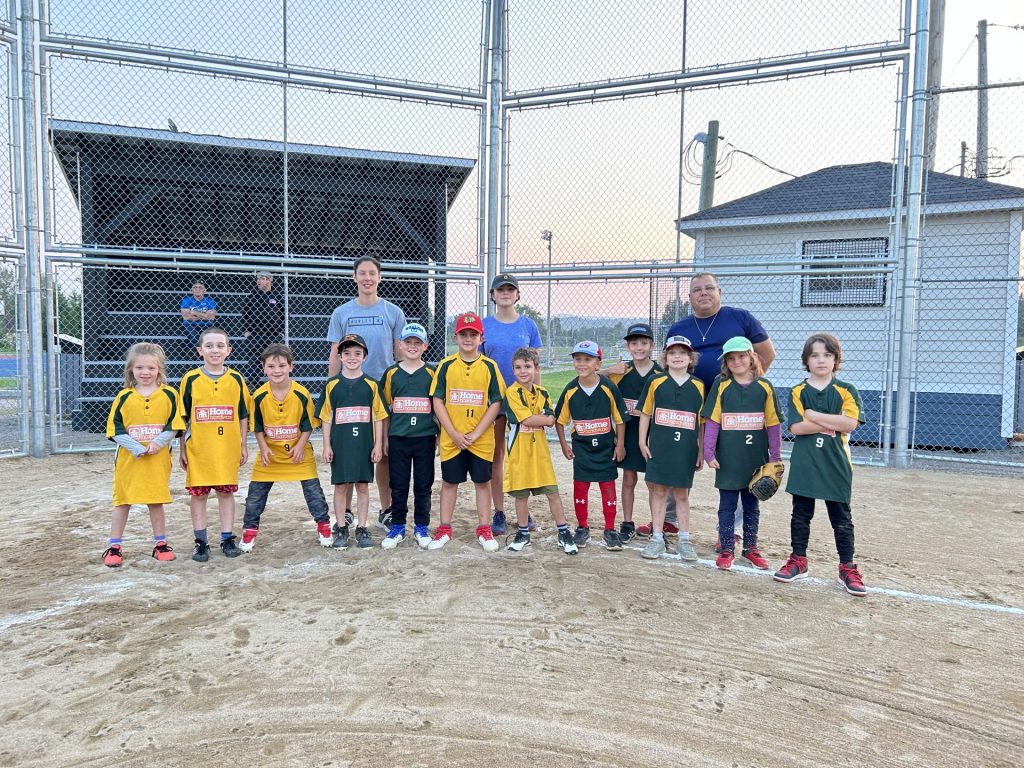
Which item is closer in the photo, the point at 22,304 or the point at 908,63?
the point at 908,63

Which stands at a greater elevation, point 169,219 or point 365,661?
point 169,219

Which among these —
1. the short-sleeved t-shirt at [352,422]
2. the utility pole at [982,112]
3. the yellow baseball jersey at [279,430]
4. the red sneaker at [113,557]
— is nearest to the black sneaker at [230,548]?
the yellow baseball jersey at [279,430]

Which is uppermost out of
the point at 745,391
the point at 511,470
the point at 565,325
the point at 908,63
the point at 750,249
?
the point at 908,63

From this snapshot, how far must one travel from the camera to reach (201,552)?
4.04 meters

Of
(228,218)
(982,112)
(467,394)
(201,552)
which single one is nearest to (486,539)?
(467,394)

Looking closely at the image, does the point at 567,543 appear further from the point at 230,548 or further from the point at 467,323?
the point at 230,548

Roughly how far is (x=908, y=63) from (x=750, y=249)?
15.2 ft

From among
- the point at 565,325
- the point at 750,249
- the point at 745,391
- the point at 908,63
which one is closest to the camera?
the point at 745,391

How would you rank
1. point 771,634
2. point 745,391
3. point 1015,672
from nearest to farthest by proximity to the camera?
point 1015,672
point 771,634
point 745,391

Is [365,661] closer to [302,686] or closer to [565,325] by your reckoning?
[302,686]

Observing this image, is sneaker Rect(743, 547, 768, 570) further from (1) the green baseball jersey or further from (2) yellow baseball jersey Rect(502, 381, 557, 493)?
(2) yellow baseball jersey Rect(502, 381, 557, 493)

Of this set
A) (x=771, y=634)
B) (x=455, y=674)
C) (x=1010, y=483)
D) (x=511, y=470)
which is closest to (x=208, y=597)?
(x=455, y=674)

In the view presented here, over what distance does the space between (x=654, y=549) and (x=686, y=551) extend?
0.21 m

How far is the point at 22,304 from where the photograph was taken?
7113 millimetres
